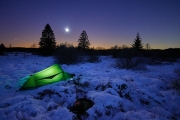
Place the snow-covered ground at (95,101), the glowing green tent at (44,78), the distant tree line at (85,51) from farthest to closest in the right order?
the distant tree line at (85,51)
the glowing green tent at (44,78)
the snow-covered ground at (95,101)

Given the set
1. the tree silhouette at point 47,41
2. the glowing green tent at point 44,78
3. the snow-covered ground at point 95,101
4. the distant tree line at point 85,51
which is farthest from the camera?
the tree silhouette at point 47,41

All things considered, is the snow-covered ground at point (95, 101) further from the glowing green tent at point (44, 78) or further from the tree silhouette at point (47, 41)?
the tree silhouette at point (47, 41)

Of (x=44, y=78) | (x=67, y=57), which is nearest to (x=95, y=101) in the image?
(x=44, y=78)

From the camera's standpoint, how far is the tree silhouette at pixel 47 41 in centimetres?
2762

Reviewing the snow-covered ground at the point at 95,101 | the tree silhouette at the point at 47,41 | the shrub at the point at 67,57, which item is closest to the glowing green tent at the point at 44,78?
the snow-covered ground at the point at 95,101

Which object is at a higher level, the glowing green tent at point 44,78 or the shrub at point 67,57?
the shrub at point 67,57

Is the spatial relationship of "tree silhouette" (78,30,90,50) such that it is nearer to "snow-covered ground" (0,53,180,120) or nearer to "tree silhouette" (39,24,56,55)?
"tree silhouette" (39,24,56,55)

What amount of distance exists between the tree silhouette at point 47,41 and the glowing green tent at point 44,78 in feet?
69.4

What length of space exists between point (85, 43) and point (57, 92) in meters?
34.9

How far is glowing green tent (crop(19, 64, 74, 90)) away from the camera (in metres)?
6.46

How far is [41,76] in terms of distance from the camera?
22.9 ft

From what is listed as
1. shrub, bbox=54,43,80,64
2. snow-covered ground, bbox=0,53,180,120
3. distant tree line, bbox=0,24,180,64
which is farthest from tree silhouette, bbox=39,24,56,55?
snow-covered ground, bbox=0,53,180,120

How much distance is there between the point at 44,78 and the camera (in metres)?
6.98

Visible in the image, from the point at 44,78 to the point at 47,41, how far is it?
22980 mm
